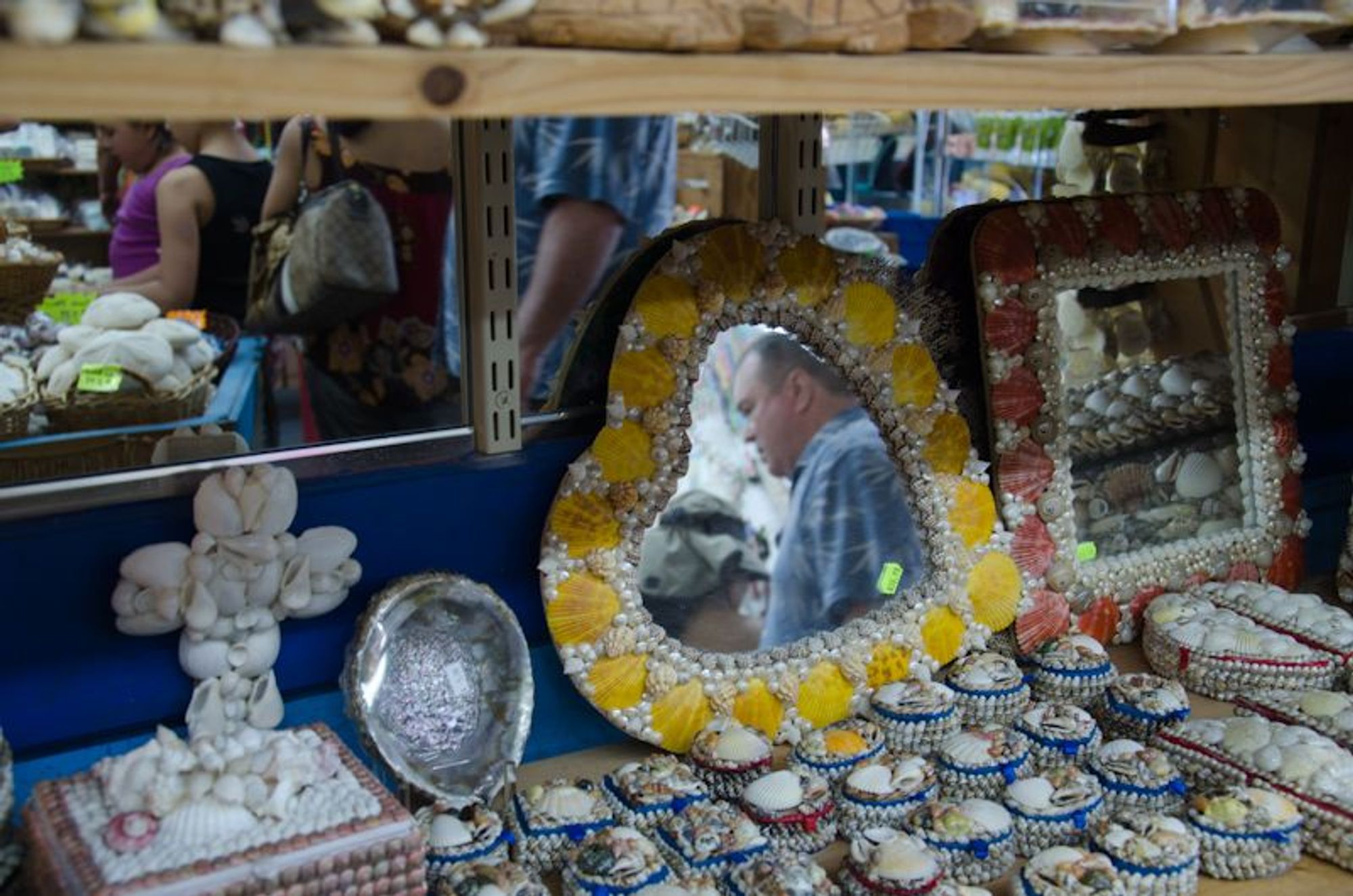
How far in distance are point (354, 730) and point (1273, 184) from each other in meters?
1.36

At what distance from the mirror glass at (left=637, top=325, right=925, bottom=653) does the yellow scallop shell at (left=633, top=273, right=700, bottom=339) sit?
0.06 meters

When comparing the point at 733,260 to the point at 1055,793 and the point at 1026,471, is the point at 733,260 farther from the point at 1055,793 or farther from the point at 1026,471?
the point at 1055,793

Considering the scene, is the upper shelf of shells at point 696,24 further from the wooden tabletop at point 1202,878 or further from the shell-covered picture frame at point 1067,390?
the wooden tabletop at point 1202,878

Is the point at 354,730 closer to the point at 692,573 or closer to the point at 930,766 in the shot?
the point at 692,573

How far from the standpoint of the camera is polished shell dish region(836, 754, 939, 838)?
115 cm

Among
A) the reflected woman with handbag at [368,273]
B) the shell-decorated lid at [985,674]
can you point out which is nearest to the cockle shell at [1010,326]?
the shell-decorated lid at [985,674]

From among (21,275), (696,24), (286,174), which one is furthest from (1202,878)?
(286,174)

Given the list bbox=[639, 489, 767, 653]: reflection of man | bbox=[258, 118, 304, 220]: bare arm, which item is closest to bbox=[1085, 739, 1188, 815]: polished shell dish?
bbox=[639, 489, 767, 653]: reflection of man

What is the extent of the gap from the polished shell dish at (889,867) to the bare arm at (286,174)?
6.05ft

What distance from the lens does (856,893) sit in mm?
1067

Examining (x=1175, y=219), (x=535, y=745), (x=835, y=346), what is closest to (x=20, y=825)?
(x=535, y=745)

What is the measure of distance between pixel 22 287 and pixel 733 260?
1.40 meters

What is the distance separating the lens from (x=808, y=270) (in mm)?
1289

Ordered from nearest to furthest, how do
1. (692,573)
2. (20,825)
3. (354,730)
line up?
(20,825), (354,730), (692,573)
